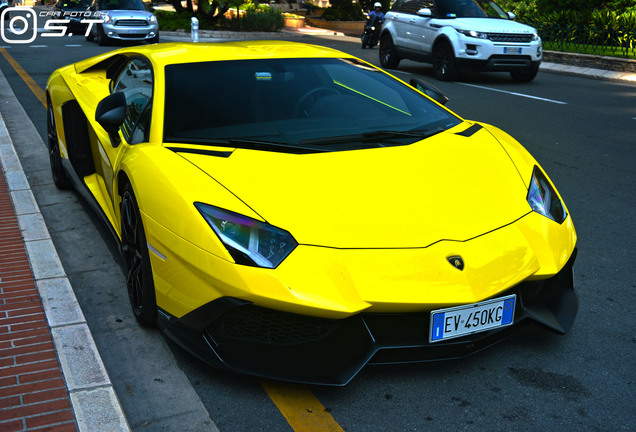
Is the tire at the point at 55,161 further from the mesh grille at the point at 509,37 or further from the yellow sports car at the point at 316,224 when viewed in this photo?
the mesh grille at the point at 509,37

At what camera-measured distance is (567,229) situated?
3.59 meters

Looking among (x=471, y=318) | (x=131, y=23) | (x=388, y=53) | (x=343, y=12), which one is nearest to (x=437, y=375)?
(x=471, y=318)

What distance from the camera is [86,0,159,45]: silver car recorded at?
22422 mm

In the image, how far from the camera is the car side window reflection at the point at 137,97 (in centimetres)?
413

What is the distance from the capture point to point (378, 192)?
10.9 ft

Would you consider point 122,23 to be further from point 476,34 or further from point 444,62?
point 476,34

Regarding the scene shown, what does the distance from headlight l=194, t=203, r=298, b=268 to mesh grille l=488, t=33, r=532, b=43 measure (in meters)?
12.4

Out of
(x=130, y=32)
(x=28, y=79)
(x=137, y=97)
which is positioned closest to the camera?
(x=137, y=97)

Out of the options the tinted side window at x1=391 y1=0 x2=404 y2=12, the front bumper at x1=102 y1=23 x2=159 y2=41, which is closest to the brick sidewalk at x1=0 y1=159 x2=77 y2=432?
the tinted side window at x1=391 y1=0 x2=404 y2=12

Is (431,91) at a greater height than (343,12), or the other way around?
(431,91)

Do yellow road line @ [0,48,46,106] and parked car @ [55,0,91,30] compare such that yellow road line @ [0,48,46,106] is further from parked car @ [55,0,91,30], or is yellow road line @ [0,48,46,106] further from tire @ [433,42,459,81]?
tire @ [433,42,459,81]

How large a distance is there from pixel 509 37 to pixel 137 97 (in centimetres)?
1141

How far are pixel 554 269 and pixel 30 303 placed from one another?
106 inches

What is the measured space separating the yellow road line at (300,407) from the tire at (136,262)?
748 millimetres
